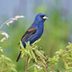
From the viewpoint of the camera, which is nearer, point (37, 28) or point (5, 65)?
point (5, 65)

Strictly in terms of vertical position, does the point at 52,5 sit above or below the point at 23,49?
below

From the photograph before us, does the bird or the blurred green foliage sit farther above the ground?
the blurred green foliage

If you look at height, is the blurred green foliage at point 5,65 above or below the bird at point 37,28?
above

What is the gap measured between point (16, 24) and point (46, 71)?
2465mm

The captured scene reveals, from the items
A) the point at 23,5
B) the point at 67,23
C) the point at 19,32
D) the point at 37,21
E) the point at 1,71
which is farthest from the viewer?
the point at 23,5

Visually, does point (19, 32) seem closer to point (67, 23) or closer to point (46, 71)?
point (67, 23)

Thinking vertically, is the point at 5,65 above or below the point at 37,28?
above

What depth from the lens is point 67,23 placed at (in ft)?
15.5

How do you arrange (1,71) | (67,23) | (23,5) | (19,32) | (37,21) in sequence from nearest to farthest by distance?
(1,71) < (37,21) < (19,32) < (67,23) < (23,5)

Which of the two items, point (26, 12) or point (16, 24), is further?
point (26, 12)

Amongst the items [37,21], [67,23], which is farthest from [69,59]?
[67,23]

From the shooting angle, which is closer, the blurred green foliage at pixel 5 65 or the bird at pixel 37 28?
the blurred green foliage at pixel 5 65

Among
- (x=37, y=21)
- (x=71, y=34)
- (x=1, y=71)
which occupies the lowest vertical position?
(x=71, y=34)

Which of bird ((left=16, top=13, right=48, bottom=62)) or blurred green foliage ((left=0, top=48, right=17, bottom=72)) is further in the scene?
bird ((left=16, top=13, right=48, bottom=62))
